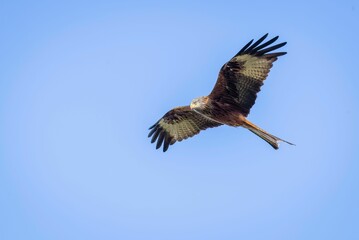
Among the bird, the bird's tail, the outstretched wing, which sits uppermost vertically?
the outstretched wing

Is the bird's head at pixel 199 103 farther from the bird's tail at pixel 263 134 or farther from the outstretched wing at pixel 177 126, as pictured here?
the outstretched wing at pixel 177 126

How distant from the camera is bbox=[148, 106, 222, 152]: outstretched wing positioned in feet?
50.1

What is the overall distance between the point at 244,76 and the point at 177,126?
233 cm

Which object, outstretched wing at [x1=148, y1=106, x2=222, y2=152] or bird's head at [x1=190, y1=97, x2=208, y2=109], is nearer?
bird's head at [x1=190, y1=97, x2=208, y2=109]

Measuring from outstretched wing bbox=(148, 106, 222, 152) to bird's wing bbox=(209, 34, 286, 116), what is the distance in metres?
1.25

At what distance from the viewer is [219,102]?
14016 millimetres

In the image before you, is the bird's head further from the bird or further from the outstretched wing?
the outstretched wing

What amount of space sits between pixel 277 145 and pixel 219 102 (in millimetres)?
1337

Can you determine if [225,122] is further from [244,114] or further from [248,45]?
[248,45]

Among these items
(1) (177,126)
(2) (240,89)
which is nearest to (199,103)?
(2) (240,89)

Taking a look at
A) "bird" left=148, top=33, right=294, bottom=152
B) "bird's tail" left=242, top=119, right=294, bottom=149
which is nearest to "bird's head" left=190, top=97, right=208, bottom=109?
"bird" left=148, top=33, right=294, bottom=152

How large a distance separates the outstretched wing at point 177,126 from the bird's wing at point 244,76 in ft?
4.10

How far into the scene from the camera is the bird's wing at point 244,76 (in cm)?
1359

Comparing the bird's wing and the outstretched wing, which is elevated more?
the outstretched wing
